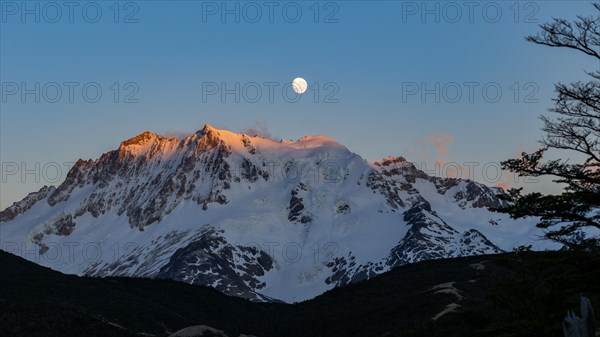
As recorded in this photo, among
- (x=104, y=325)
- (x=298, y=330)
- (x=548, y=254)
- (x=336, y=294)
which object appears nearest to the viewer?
(x=548, y=254)

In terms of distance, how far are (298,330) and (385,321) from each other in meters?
20.7

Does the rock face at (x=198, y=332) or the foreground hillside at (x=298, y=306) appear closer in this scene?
the foreground hillside at (x=298, y=306)

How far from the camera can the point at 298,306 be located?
171250mm

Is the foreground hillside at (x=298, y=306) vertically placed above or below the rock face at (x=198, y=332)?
above

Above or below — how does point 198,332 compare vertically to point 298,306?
→ below

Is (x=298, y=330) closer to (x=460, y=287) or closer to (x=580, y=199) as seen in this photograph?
(x=460, y=287)

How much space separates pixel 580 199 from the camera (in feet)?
102

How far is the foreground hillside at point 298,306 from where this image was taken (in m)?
97.2

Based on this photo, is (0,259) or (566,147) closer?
(566,147)

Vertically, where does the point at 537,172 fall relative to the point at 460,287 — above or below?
below

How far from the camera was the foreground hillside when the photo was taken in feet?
319

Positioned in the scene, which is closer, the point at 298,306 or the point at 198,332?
the point at 198,332

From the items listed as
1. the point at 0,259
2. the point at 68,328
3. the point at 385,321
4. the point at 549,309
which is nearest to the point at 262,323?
the point at 385,321

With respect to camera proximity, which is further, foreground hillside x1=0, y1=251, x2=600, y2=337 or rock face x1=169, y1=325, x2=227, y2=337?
rock face x1=169, y1=325, x2=227, y2=337
